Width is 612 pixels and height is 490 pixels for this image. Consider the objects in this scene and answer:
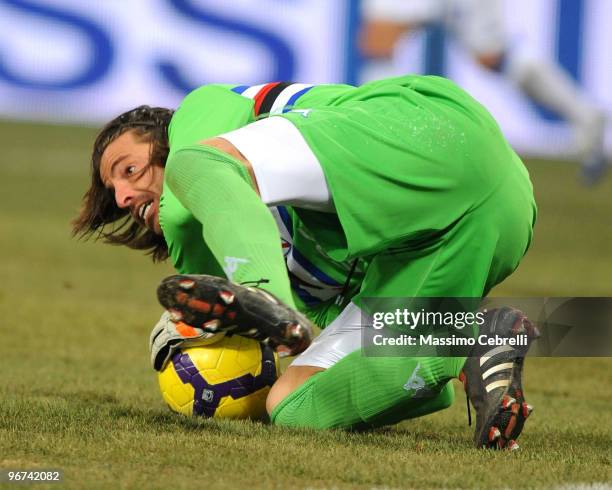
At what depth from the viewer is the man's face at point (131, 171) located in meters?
3.61

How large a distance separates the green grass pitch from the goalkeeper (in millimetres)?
222

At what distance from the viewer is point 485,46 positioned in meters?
12.9

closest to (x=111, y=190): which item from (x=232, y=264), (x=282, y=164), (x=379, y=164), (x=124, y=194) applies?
(x=124, y=194)

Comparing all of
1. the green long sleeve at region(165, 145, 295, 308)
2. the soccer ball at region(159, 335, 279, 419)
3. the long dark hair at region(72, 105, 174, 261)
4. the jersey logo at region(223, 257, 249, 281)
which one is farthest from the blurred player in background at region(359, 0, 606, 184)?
the jersey logo at region(223, 257, 249, 281)

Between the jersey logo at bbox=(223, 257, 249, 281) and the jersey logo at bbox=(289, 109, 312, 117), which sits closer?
the jersey logo at bbox=(223, 257, 249, 281)

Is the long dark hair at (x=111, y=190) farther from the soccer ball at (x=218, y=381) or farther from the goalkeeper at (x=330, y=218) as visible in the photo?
the soccer ball at (x=218, y=381)

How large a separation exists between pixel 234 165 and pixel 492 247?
968mm

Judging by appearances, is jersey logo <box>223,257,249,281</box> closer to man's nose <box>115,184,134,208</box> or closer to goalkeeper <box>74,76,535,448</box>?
goalkeeper <box>74,76,535,448</box>

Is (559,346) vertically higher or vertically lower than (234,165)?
lower

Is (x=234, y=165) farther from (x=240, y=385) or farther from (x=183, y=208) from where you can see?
(x=240, y=385)

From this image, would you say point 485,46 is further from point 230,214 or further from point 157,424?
point 230,214

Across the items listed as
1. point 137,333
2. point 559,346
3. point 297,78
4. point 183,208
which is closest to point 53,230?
point 297,78

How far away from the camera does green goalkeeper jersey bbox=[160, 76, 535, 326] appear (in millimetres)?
3133

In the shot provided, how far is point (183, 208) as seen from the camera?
3.30m
